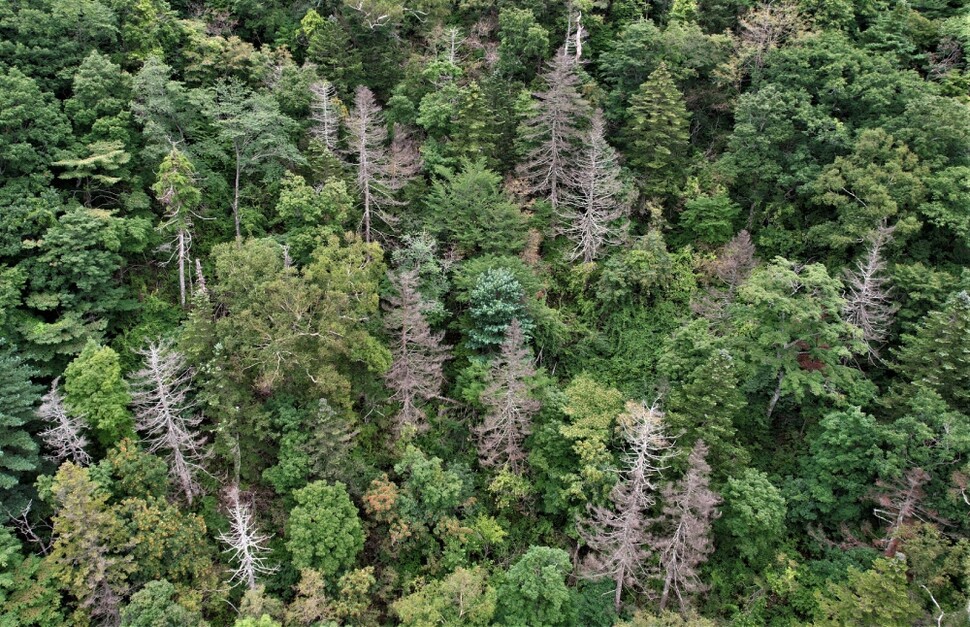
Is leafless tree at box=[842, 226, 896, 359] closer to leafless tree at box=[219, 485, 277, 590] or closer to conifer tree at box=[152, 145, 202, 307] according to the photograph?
leafless tree at box=[219, 485, 277, 590]

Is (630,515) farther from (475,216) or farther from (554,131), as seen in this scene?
(554,131)

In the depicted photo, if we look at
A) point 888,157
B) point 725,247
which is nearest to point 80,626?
point 725,247

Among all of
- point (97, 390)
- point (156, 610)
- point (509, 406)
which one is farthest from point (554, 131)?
point (156, 610)

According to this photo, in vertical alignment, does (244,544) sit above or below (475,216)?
below

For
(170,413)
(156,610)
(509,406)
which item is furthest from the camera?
(509,406)

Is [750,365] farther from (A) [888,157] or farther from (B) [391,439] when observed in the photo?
(B) [391,439]

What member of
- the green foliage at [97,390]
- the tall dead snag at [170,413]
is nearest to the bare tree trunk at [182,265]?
the tall dead snag at [170,413]

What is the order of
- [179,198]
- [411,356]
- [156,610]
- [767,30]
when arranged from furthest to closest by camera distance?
[767,30] → [179,198] → [411,356] → [156,610]
